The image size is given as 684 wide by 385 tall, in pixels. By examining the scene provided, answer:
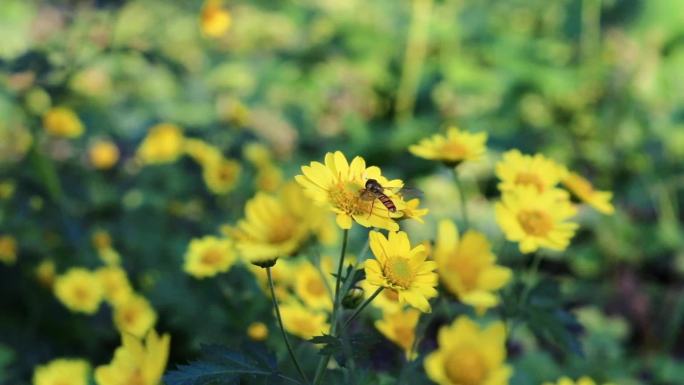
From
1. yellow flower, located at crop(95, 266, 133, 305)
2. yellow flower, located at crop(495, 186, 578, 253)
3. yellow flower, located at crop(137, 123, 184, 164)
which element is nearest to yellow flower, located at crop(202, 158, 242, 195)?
yellow flower, located at crop(137, 123, 184, 164)

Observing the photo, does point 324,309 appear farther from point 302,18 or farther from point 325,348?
point 302,18

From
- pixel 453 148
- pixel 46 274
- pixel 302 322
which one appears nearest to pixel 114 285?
pixel 46 274

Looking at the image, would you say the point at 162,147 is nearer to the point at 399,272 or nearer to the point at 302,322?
the point at 302,322

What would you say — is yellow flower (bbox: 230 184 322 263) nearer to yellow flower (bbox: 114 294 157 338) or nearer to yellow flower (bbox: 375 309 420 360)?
yellow flower (bbox: 375 309 420 360)

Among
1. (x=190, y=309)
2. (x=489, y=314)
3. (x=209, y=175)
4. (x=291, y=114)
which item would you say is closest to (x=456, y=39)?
(x=291, y=114)

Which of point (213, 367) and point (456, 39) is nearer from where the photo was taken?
point (213, 367)

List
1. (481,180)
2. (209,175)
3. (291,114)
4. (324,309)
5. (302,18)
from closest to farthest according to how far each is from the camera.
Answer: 1. (324,309)
2. (209,175)
3. (481,180)
4. (291,114)
5. (302,18)

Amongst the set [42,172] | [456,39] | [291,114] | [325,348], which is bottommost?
[325,348]
